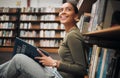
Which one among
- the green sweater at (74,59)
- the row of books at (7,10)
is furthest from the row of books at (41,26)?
the green sweater at (74,59)

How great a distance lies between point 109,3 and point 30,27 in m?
6.47

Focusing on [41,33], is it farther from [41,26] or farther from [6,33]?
[6,33]

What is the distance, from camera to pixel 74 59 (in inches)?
64.6

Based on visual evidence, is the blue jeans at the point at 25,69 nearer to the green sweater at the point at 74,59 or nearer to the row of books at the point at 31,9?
the green sweater at the point at 74,59

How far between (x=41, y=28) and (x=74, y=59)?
597cm

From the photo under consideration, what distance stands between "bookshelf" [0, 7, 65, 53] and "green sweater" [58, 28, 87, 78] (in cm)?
570

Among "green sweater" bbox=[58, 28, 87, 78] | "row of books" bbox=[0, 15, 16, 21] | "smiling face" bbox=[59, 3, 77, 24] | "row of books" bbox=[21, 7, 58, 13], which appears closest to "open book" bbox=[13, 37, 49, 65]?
"green sweater" bbox=[58, 28, 87, 78]

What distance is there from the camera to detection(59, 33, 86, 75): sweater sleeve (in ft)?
5.33

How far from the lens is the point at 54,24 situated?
7.49 m

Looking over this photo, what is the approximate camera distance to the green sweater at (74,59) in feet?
5.34

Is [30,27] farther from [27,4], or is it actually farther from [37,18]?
[27,4]

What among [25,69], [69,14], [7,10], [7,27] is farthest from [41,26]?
[25,69]

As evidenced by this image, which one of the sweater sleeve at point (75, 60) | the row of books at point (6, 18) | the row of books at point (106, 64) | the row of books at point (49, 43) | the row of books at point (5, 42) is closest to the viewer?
the row of books at point (106, 64)

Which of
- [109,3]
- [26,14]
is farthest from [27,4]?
[109,3]
